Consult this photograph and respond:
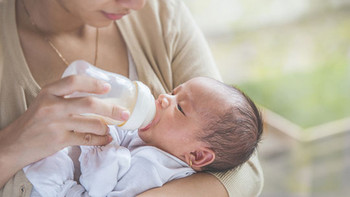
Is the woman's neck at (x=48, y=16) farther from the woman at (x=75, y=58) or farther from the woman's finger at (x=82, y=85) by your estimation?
the woman's finger at (x=82, y=85)

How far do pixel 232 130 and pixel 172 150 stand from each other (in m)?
0.19

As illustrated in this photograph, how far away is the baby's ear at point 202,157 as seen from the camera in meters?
1.43

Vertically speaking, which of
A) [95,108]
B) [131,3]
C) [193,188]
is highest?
[131,3]

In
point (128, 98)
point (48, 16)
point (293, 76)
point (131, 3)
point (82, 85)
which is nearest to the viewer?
point (82, 85)

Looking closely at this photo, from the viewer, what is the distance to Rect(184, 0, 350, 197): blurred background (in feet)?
9.20

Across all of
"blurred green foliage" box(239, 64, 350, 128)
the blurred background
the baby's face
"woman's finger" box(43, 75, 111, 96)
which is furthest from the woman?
"blurred green foliage" box(239, 64, 350, 128)

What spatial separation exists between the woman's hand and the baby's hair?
0.29m

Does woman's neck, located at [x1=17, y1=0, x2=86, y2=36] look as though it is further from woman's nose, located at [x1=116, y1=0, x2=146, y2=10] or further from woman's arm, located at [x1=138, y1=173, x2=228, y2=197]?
woman's arm, located at [x1=138, y1=173, x2=228, y2=197]

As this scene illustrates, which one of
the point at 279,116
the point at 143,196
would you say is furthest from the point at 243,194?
the point at 279,116

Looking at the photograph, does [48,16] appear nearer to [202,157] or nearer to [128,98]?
[128,98]

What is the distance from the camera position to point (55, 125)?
128 cm

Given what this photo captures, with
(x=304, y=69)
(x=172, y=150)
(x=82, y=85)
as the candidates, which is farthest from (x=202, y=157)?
(x=304, y=69)

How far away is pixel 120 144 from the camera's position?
1.55m

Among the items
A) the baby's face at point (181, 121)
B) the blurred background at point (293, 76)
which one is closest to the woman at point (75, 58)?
the baby's face at point (181, 121)
